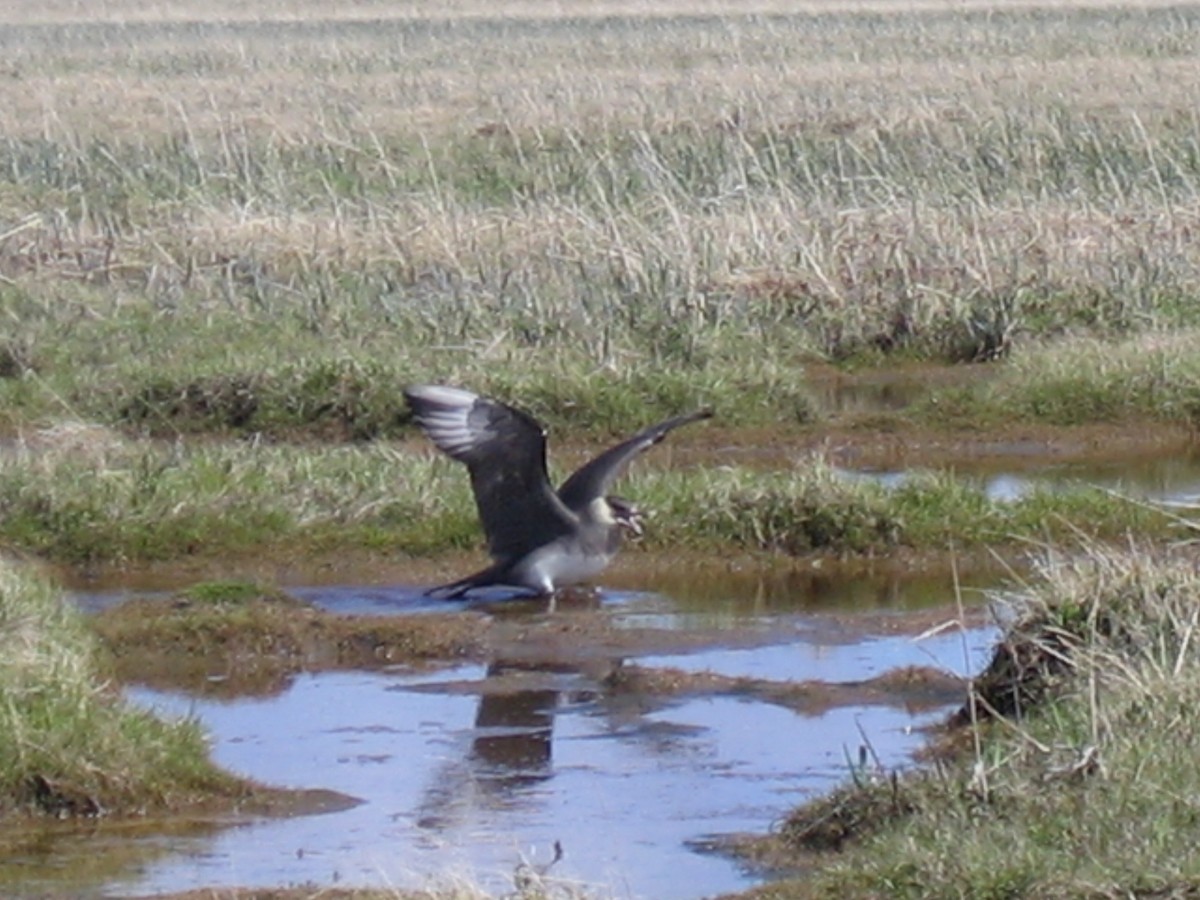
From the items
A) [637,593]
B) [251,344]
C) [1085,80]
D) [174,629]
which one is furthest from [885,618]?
[1085,80]

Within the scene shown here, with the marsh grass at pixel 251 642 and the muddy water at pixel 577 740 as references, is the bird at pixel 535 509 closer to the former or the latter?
the muddy water at pixel 577 740

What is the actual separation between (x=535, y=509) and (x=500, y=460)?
29 cm

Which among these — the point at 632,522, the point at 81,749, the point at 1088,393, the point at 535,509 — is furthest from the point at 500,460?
the point at 1088,393

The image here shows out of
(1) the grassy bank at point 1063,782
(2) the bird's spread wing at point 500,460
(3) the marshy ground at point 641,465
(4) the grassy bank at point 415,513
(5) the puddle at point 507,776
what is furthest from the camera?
(4) the grassy bank at point 415,513

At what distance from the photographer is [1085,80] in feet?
94.6

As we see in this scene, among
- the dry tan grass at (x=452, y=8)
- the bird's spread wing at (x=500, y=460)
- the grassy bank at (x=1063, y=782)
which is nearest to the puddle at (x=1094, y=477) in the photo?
the bird's spread wing at (x=500, y=460)

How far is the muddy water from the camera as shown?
6.32 m

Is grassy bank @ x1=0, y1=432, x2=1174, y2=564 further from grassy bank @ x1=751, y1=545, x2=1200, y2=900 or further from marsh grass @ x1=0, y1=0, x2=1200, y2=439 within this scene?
grassy bank @ x1=751, y1=545, x2=1200, y2=900

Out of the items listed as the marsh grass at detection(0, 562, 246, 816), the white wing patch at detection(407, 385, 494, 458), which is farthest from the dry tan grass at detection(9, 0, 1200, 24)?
the marsh grass at detection(0, 562, 246, 816)

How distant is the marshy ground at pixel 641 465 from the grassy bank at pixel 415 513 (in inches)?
0.8

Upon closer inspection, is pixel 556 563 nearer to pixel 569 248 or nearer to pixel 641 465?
pixel 641 465

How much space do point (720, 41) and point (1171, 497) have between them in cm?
2955

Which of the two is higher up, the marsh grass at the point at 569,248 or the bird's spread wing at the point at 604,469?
the bird's spread wing at the point at 604,469

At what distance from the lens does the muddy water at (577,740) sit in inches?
249
